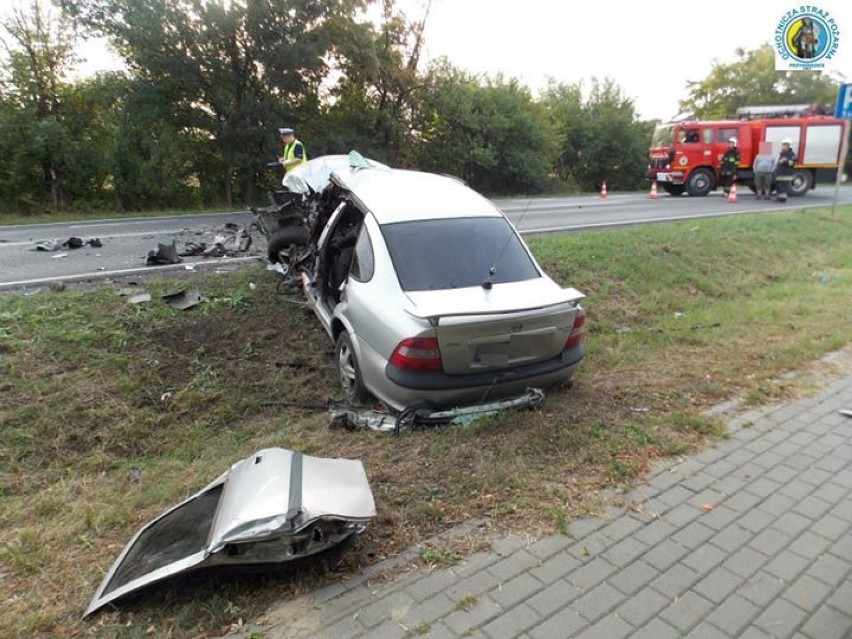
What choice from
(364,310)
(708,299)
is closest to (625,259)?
(708,299)

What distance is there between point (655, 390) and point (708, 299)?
4.00 m

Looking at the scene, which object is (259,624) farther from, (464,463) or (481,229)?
(481,229)

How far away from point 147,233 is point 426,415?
29.7ft

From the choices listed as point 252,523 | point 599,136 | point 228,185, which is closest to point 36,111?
point 228,185

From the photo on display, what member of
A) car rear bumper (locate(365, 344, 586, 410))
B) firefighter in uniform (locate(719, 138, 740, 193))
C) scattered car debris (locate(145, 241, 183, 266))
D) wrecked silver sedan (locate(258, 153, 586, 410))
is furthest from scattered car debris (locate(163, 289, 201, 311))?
firefighter in uniform (locate(719, 138, 740, 193))

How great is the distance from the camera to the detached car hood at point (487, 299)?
149 inches

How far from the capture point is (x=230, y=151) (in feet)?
63.4

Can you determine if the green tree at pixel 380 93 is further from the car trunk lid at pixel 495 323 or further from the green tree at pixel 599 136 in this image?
the car trunk lid at pixel 495 323

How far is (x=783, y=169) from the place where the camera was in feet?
63.5

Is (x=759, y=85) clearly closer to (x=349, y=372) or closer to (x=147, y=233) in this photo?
(x=147, y=233)

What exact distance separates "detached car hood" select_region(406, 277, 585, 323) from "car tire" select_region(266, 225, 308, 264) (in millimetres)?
2987

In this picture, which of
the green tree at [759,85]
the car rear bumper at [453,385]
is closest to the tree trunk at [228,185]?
the car rear bumper at [453,385]

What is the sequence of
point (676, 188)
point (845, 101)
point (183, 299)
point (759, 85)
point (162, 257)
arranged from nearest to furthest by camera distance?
point (183, 299), point (162, 257), point (845, 101), point (676, 188), point (759, 85)

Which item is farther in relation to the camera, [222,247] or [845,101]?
[845,101]
